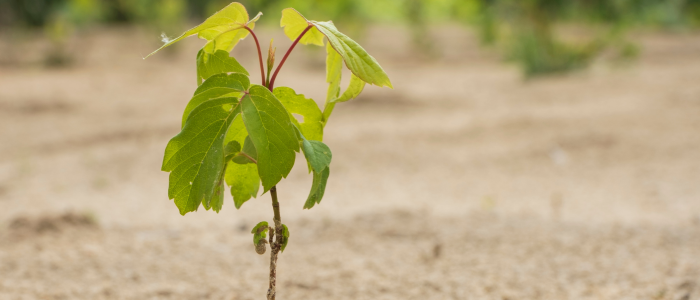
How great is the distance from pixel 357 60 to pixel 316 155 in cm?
14

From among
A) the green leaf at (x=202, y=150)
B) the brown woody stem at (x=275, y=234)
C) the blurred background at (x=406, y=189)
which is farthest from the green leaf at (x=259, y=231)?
the blurred background at (x=406, y=189)

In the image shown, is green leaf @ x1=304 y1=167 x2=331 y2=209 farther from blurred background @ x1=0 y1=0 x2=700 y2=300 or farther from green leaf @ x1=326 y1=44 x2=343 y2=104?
blurred background @ x1=0 y1=0 x2=700 y2=300

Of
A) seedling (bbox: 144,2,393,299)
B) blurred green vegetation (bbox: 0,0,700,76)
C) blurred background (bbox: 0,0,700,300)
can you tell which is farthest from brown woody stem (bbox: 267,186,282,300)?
blurred green vegetation (bbox: 0,0,700,76)

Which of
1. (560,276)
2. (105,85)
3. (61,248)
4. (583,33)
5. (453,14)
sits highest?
(453,14)

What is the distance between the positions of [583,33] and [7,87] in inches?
420

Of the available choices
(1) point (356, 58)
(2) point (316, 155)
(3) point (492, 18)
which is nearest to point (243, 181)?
(2) point (316, 155)

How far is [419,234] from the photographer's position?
2057 mm

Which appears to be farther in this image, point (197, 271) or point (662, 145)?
point (662, 145)

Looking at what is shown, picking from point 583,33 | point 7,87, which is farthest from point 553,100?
point 583,33

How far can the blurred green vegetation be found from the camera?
6.72 meters

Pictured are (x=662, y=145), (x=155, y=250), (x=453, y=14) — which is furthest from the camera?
(x=453, y=14)

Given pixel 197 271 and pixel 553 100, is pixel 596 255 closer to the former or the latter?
pixel 197 271

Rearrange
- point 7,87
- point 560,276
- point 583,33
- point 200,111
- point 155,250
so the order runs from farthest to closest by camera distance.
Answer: point 583,33, point 7,87, point 155,250, point 560,276, point 200,111

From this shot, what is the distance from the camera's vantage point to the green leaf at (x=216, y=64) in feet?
2.74
